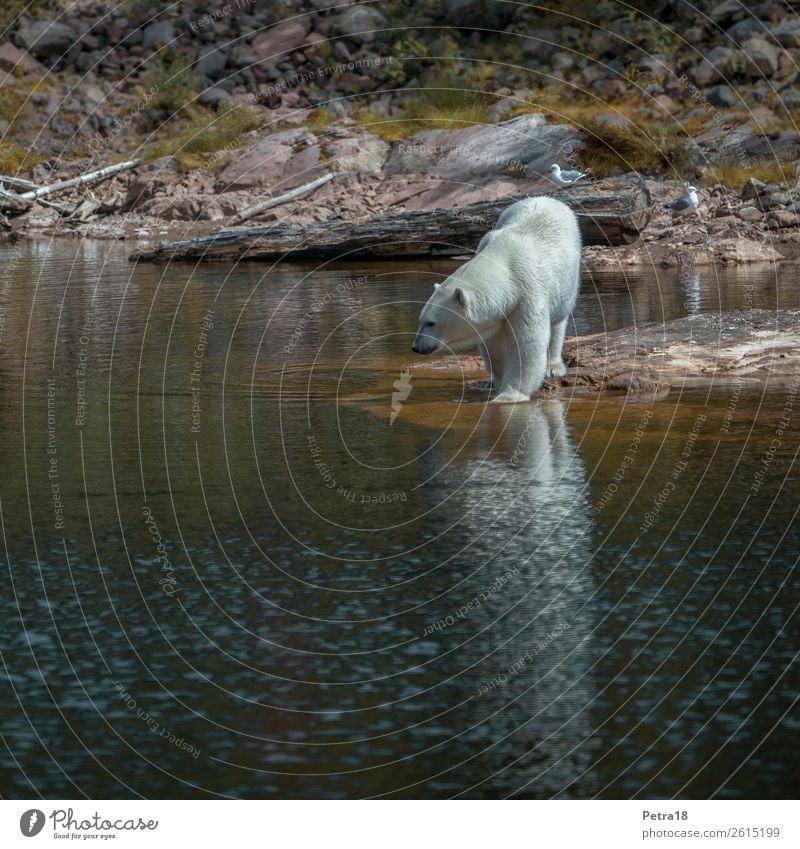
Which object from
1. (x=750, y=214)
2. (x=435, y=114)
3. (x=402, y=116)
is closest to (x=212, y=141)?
(x=402, y=116)

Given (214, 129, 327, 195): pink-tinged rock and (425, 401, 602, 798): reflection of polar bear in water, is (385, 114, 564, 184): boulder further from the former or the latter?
(425, 401, 602, 798): reflection of polar bear in water

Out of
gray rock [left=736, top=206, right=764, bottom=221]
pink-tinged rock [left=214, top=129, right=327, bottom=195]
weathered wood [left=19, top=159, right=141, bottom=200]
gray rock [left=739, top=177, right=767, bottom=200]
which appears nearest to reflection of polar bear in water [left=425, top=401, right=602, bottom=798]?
gray rock [left=736, top=206, right=764, bottom=221]

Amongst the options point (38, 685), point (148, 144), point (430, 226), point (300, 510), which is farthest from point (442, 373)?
point (148, 144)

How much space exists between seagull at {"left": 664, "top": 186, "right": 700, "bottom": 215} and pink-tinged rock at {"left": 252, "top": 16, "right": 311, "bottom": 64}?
2419 cm

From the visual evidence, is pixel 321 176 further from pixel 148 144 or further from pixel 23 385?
pixel 23 385

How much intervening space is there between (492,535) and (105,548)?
218 centimetres

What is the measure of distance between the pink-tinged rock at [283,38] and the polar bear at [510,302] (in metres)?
38.8

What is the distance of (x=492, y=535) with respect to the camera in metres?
9.07

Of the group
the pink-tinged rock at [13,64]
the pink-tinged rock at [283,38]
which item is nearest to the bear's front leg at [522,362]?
the pink-tinged rock at [283,38]

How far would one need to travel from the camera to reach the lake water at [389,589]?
19.6ft

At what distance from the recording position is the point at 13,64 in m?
53.0

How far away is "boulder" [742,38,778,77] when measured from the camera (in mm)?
40969

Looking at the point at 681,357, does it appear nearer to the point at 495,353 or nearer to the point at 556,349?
the point at 556,349

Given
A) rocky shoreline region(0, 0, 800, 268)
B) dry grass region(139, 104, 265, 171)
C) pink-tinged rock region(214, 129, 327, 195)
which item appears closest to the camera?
rocky shoreline region(0, 0, 800, 268)
